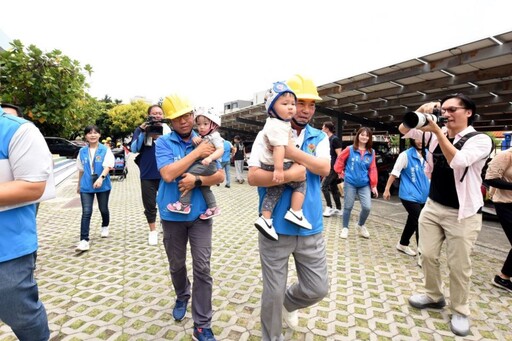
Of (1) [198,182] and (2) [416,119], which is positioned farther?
(1) [198,182]

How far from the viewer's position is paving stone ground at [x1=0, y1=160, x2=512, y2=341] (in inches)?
104

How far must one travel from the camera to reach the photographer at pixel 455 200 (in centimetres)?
246

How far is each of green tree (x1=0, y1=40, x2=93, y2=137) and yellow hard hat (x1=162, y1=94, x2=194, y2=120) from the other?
7.03 metres

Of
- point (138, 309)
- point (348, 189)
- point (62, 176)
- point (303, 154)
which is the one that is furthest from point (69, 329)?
point (62, 176)

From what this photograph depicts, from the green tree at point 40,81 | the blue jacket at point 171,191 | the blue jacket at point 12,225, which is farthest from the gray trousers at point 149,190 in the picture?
the green tree at point 40,81

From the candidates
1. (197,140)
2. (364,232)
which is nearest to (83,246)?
(197,140)

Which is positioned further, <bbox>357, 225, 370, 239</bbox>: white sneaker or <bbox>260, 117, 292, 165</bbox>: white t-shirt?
<bbox>357, 225, 370, 239</bbox>: white sneaker

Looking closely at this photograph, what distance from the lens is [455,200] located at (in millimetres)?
2641

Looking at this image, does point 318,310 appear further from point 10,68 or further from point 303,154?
point 10,68

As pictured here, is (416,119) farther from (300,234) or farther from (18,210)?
(18,210)

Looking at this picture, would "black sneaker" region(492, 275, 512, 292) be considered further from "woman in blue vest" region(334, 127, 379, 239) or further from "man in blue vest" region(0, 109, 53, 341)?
"man in blue vest" region(0, 109, 53, 341)

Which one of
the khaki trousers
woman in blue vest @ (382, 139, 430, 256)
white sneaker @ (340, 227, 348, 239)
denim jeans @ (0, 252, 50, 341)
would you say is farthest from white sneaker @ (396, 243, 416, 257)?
denim jeans @ (0, 252, 50, 341)

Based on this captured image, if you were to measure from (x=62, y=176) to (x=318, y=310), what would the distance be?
538 inches

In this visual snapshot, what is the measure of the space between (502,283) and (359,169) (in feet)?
7.70
